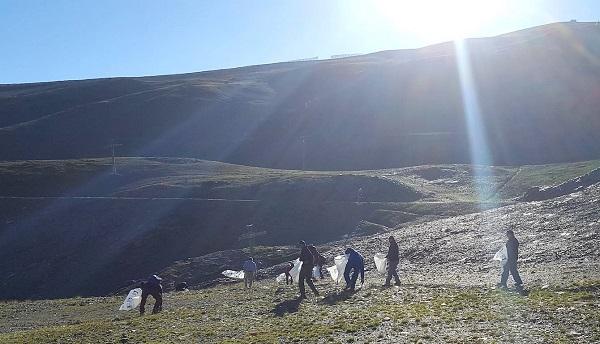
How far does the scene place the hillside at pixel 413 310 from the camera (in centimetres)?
1725

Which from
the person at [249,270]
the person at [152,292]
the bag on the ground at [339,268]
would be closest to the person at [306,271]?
the bag on the ground at [339,268]

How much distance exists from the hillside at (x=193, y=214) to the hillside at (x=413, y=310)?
2539 centimetres

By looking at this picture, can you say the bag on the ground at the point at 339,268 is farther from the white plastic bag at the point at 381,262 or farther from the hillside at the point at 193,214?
the hillside at the point at 193,214

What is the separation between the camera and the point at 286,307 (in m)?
24.9

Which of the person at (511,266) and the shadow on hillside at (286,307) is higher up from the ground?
the person at (511,266)

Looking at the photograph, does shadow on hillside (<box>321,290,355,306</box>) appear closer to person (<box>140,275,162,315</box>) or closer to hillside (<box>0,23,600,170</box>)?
person (<box>140,275,162,315</box>)

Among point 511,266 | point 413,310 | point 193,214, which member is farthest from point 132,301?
point 193,214

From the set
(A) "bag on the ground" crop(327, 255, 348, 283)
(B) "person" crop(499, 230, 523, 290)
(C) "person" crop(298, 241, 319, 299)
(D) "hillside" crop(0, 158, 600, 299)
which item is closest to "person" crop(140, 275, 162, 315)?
(C) "person" crop(298, 241, 319, 299)

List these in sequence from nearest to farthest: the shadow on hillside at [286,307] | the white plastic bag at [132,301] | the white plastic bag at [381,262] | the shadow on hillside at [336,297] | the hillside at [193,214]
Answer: the shadow on hillside at [286,307] < the shadow on hillside at [336,297] < the white plastic bag at [132,301] < the white plastic bag at [381,262] < the hillside at [193,214]

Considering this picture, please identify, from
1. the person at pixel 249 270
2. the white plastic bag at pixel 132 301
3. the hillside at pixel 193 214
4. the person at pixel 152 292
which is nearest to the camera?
the person at pixel 152 292

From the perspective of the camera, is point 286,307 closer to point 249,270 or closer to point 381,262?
point 381,262

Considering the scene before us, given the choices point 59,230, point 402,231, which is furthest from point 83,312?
point 59,230

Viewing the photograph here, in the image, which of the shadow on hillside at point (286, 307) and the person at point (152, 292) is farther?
the person at point (152, 292)

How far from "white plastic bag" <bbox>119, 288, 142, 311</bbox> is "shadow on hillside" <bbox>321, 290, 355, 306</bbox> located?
343 inches
